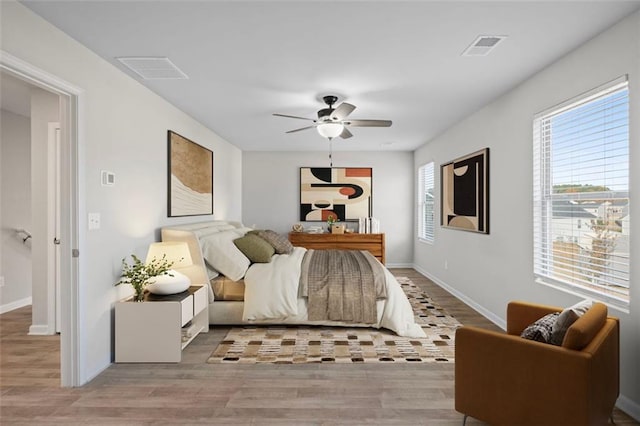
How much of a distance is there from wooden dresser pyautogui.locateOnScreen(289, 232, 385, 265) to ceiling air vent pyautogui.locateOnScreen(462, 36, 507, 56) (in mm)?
4391

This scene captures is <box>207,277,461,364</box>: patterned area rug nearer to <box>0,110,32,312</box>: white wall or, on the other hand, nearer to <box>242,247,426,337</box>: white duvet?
<box>242,247,426,337</box>: white duvet

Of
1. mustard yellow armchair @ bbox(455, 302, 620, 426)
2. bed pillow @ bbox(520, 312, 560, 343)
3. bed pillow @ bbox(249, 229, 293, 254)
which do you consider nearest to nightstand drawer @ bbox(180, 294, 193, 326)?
bed pillow @ bbox(249, 229, 293, 254)

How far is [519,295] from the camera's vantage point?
11.0ft

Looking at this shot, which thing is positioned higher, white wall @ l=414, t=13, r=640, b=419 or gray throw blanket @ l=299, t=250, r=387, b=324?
white wall @ l=414, t=13, r=640, b=419

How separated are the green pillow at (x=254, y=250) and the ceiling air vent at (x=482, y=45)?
2739 millimetres

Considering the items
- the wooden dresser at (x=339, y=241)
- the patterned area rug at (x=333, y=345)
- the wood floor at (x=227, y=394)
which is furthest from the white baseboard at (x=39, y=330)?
the wooden dresser at (x=339, y=241)

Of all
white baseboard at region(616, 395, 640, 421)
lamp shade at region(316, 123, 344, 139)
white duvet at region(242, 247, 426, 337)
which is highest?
lamp shade at region(316, 123, 344, 139)

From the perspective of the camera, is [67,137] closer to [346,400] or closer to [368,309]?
[346,400]

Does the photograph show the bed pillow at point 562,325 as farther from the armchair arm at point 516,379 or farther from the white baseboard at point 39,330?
the white baseboard at point 39,330

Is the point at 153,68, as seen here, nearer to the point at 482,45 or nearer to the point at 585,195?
the point at 482,45

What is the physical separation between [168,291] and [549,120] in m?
3.54

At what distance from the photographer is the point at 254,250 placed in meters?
3.97

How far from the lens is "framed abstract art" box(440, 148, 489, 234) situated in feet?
13.3

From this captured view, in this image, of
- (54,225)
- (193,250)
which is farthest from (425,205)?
(54,225)
